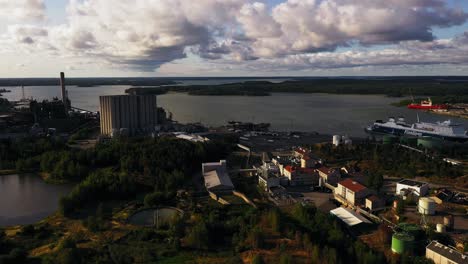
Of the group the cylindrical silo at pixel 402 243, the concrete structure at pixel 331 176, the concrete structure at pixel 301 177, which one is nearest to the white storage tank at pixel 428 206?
the cylindrical silo at pixel 402 243

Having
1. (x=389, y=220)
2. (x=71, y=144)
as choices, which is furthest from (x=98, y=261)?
(x=71, y=144)

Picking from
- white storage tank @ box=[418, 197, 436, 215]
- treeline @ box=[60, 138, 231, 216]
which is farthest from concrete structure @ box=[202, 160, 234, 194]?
white storage tank @ box=[418, 197, 436, 215]

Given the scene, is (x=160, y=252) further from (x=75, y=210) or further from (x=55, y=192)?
(x=55, y=192)

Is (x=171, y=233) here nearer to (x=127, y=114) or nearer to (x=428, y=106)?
(x=127, y=114)

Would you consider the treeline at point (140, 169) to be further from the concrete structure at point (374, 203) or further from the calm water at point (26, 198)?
the concrete structure at point (374, 203)

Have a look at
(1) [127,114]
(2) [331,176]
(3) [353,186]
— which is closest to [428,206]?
(3) [353,186]
